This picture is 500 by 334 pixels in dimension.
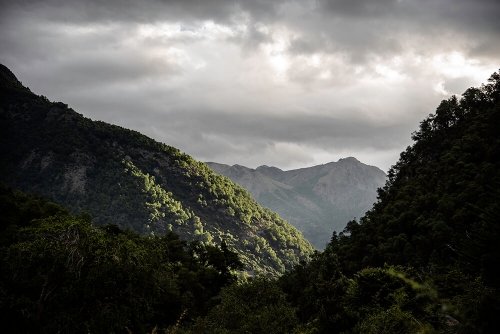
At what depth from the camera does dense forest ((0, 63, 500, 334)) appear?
66.7ft

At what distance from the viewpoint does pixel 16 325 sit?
20000mm

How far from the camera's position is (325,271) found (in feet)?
184

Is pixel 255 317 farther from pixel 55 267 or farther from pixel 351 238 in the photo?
pixel 351 238

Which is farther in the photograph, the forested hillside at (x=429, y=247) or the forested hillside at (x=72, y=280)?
the forested hillside at (x=429, y=247)

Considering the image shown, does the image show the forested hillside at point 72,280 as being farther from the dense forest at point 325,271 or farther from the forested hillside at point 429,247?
the forested hillside at point 429,247

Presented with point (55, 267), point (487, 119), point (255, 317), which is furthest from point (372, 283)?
point (487, 119)

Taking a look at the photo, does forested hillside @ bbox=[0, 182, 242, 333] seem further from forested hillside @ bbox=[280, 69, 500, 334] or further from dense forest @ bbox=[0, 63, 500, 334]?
forested hillside @ bbox=[280, 69, 500, 334]

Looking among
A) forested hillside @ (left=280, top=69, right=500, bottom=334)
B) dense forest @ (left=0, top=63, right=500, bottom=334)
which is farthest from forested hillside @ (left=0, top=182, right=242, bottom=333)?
forested hillside @ (left=280, top=69, right=500, bottom=334)

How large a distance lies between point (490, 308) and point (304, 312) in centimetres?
4522

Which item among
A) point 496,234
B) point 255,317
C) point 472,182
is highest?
point 472,182

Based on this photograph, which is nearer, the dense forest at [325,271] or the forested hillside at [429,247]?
the dense forest at [325,271]

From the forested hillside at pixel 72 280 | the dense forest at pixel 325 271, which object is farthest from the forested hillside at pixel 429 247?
the forested hillside at pixel 72 280

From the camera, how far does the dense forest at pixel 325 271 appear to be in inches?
801

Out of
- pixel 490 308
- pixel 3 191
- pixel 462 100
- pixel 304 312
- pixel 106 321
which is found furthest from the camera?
pixel 462 100
